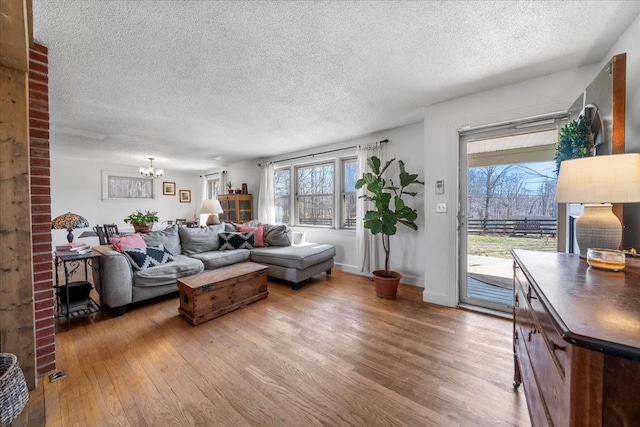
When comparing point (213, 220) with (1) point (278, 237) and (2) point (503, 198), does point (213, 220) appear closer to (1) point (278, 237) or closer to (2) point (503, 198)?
(1) point (278, 237)

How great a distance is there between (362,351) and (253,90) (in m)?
2.63

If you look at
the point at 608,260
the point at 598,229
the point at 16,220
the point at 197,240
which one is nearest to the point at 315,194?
the point at 197,240

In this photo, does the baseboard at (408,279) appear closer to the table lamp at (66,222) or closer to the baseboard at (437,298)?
the baseboard at (437,298)

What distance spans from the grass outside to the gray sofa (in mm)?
2076

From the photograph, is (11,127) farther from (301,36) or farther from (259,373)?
(259,373)

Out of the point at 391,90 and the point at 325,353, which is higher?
the point at 391,90

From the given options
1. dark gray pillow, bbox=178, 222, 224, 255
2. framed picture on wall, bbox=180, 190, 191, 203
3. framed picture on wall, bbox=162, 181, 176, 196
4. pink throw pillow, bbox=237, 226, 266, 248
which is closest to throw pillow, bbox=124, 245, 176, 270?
dark gray pillow, bbox=178, 222, 224, 255

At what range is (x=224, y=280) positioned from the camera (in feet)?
8.87

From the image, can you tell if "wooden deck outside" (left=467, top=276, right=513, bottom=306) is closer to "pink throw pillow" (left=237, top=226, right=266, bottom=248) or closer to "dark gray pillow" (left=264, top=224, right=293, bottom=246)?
"dark gray pillow" (left=264, top=224, right=293, bottom=246)

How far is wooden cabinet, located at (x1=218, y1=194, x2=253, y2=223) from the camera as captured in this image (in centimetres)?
590

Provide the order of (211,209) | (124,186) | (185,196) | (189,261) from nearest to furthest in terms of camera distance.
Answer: (189,261)
(211,209)
(124,186)
(185,196)

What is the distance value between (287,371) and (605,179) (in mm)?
2151

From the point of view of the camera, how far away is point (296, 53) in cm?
189

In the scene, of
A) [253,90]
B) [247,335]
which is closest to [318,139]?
[253,90]
